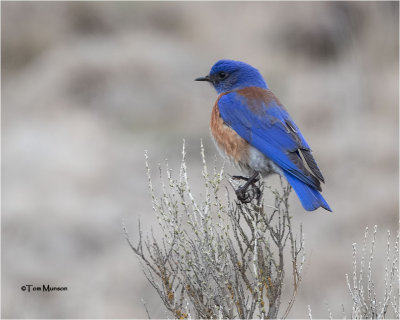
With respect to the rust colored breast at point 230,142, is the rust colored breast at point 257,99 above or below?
above

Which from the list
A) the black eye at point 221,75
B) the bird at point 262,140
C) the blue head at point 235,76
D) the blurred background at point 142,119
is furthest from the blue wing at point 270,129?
the blurred background at point 142,119

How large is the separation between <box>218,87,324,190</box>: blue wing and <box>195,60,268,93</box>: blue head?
17 centimetres

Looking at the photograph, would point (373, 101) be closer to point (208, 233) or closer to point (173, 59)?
point (173, 59)

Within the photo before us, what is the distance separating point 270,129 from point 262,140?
13cm

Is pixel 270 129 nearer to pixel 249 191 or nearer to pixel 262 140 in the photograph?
pixel 262 140

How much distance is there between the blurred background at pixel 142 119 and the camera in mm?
13164

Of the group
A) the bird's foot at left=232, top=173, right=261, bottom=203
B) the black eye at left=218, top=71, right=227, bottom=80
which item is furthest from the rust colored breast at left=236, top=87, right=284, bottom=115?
the bird's foot at left=232, top=173, right=261, bottom=203

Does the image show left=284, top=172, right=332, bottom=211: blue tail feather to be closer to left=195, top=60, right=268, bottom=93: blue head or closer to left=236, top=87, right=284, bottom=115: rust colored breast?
left=236, top=87, right=284, bottom=115: rust colored breast

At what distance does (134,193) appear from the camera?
15.2 meters

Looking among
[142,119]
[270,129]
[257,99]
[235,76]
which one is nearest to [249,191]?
[270,129]

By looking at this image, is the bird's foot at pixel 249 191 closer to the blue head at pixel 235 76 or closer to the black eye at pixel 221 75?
the blue head at pixel 235 76

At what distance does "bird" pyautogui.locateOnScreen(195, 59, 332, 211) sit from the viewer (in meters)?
4.97

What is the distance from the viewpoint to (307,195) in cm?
475

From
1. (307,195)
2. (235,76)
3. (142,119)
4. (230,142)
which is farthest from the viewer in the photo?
(142,119)
